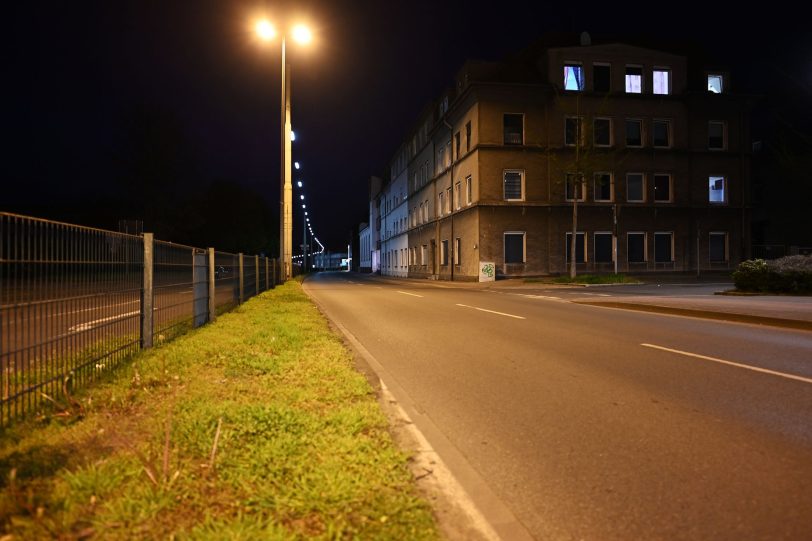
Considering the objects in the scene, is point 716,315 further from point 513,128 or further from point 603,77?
point 603,77

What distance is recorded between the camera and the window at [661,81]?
38.7 metres

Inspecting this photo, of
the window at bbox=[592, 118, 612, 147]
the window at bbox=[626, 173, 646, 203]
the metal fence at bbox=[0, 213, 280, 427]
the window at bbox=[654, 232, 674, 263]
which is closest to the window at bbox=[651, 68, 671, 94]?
the window at bbox=[592, 118, 612, 147]

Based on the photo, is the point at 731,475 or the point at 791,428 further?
the point at 791,428

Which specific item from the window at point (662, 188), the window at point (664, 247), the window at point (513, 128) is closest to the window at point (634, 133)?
the window at point (662, 188)

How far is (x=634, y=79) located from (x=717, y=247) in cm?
1341

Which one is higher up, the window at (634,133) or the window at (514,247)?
the window at (634,133)

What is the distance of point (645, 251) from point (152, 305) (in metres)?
36.3

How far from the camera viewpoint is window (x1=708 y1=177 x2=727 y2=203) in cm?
3920

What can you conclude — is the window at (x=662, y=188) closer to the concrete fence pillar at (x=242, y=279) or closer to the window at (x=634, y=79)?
the window at (x=634, y=79)

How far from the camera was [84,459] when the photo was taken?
350cm

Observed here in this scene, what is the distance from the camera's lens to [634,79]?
3856 centimetres

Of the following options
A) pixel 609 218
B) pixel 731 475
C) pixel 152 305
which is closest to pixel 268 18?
pixel 152 305

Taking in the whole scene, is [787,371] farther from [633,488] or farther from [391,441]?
[391,441]

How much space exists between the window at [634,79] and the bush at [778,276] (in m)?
22.8
